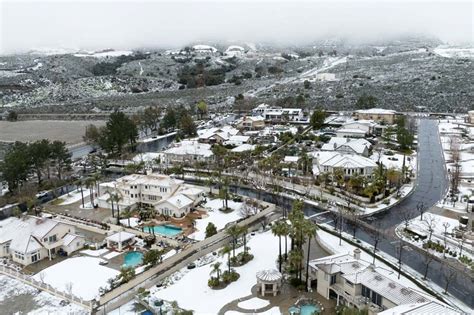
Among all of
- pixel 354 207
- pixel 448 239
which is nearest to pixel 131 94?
pixel 354 207

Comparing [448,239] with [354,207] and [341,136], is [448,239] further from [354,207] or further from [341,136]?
[341,136]

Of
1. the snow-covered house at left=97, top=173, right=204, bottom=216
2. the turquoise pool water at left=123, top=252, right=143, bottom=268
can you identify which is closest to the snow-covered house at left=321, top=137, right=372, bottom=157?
the snow-covered house at left=97, top=173, right=204, bottom=216

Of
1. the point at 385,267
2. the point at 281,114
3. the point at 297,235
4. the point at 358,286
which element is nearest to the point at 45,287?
the point at 297,235

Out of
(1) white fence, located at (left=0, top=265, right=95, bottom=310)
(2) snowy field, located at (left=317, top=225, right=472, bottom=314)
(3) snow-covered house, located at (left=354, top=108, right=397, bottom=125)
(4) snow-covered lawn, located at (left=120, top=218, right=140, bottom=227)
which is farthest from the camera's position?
(3) snow-covered house, located at (left=354, top=108, right=397, bottom=125)

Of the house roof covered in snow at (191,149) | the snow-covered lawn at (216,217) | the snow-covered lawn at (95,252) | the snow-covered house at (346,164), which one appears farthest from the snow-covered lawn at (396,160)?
the snow-covered lawn at (95,252)

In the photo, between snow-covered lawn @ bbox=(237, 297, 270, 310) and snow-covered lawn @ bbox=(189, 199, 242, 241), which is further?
snow-covered lawn @ bbox=(189, 199, 242, 241)

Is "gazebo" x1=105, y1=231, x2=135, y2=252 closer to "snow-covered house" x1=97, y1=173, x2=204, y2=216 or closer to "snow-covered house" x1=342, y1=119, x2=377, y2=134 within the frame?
"snow-covered house" x1=97, y1=173, x2=204, y2=216

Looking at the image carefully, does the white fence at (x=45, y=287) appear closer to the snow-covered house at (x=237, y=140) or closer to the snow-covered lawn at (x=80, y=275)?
the snow-covered lawn at (x=80, y=275)
